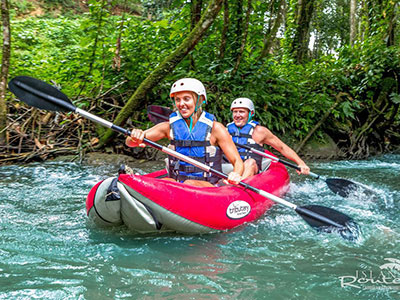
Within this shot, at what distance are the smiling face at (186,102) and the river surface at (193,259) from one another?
1.15 meters

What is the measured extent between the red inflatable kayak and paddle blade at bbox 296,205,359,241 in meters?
0.64

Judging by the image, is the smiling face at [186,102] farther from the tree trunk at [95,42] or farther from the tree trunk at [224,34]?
the tree trunk at [224,34]

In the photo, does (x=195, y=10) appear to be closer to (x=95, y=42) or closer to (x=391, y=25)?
(x=95, y=42)

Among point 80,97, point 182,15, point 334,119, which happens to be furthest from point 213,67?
point 334,119

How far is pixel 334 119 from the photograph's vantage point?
849 cm

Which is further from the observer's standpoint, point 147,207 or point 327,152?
point 327,152

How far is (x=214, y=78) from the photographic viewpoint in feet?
24.2

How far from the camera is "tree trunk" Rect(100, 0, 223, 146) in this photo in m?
5.48

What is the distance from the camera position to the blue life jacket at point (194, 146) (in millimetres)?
3424

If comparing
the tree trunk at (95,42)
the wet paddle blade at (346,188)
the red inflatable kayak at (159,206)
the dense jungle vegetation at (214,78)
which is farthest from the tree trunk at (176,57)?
the red inflatable kayak at (159,206)

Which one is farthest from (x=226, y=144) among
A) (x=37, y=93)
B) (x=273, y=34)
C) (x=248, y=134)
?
(x=273, y=34)

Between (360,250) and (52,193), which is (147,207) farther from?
(52,193)

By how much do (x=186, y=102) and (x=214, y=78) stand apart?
4.16 metres

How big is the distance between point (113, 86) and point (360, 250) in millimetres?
5750
